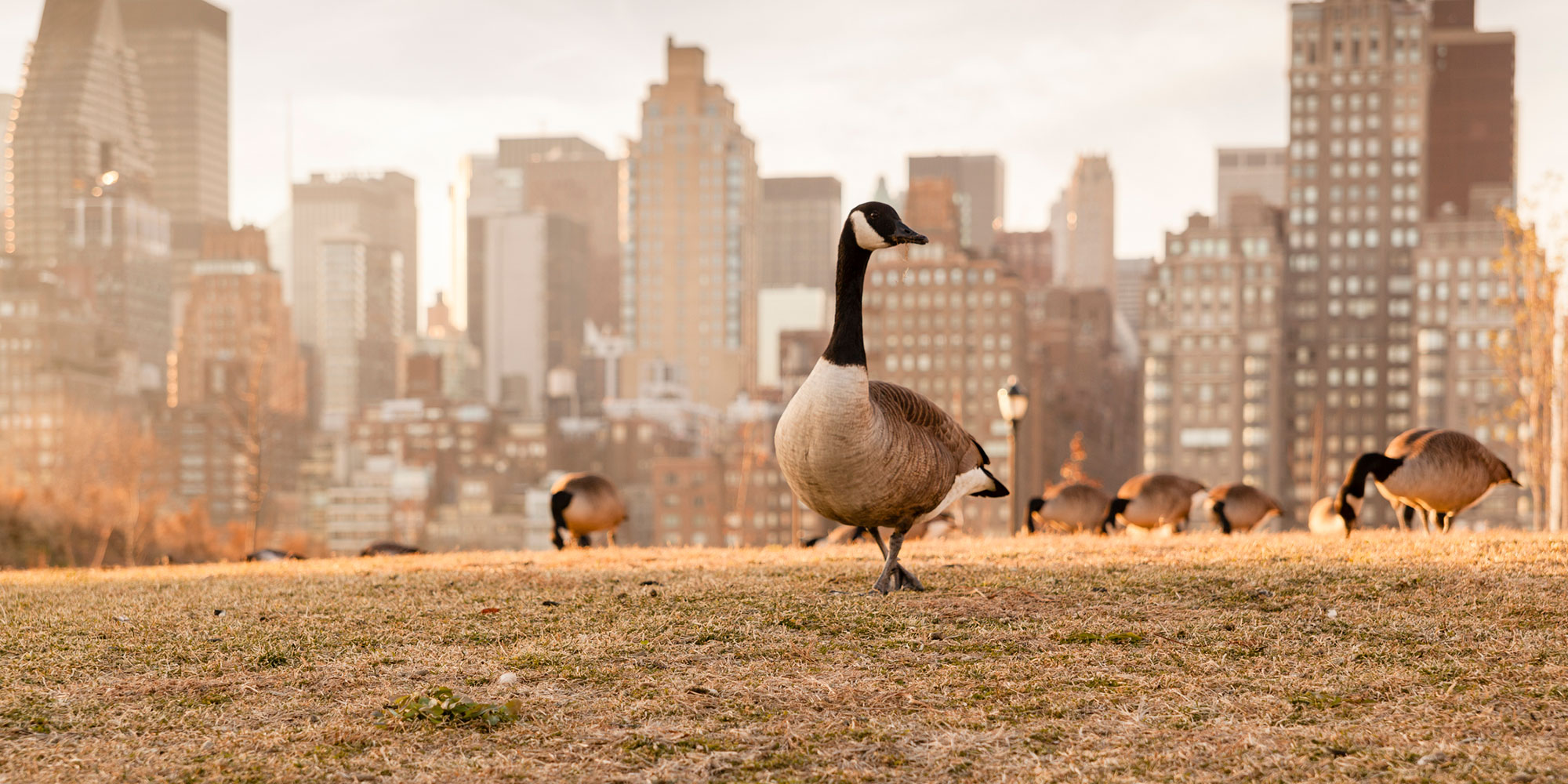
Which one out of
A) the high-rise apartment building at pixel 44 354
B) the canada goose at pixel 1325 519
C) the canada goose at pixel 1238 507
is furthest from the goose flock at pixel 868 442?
the high-rise apartment building at pixel 44 354

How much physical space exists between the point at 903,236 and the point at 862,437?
1462 millimetres

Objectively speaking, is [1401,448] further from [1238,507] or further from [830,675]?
[830,675]

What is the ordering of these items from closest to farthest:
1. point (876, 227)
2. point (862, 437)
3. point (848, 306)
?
1. point (862, 437)
2. point (876, 227)
3. point (848, 306)

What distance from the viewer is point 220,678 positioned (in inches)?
275

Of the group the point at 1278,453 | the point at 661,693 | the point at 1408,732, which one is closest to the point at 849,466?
the point at 661,693

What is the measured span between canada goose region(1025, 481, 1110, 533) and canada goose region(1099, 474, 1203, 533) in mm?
1062

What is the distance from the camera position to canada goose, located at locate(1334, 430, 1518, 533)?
46.1ft

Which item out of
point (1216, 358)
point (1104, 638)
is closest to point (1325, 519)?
point (1104, 638)

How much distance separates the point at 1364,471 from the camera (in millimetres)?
14562

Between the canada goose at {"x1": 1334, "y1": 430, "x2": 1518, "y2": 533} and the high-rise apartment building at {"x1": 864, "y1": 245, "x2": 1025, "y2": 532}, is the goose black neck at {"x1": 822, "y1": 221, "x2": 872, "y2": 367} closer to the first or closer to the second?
the canada goose at {"x1": 1334, "y1": 430, "x2": 1518, "y2": 533}

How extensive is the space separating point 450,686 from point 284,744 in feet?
3.62

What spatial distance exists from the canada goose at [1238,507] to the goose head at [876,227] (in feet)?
46.3

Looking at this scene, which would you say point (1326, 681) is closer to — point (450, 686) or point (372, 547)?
point (450, 686)

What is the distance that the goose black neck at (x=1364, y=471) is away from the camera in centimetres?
1425
